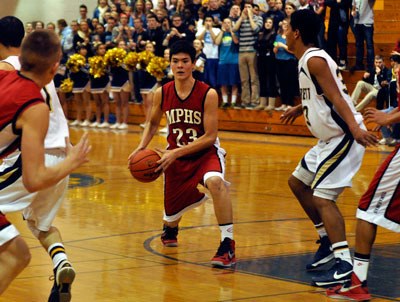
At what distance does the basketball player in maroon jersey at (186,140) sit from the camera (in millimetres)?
7684

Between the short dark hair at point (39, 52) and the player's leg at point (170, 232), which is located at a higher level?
the short dark hair at point (39, 52)

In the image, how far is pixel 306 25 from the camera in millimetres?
6785

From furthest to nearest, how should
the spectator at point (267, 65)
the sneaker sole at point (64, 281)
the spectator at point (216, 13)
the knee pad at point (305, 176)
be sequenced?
the spectator at point (216, 13) < the spectator at point (267, 65) < the knee pad at point (305, 176) < the sneaker sole at point (64, 281)

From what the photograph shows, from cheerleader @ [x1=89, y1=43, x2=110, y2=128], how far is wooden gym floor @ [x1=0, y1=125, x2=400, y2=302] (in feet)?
29.8

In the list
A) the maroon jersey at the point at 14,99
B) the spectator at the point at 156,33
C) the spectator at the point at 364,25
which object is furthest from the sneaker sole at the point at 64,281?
the spectator at the point at 156,33

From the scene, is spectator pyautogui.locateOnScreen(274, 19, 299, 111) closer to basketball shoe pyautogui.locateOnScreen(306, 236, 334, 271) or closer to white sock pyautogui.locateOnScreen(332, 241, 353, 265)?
basketball shoe pyautogui.locateOnScreen(306, 236, 334, 271)

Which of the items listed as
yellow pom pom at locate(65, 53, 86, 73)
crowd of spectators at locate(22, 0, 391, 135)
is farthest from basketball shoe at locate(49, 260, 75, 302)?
yellow pom pom at locate(65, 53, 86, 73)

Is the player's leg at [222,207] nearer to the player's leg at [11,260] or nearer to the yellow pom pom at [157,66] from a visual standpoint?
the player's leg at [11,260]

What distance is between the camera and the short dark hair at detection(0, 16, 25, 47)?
6219 mm

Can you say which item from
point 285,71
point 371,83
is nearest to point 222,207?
point 371,83

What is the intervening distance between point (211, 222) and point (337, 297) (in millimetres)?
3079

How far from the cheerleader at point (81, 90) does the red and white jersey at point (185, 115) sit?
15.1m

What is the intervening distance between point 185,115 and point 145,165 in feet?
2.05

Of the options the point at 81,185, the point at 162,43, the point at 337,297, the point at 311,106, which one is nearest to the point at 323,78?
the point at 311,106
